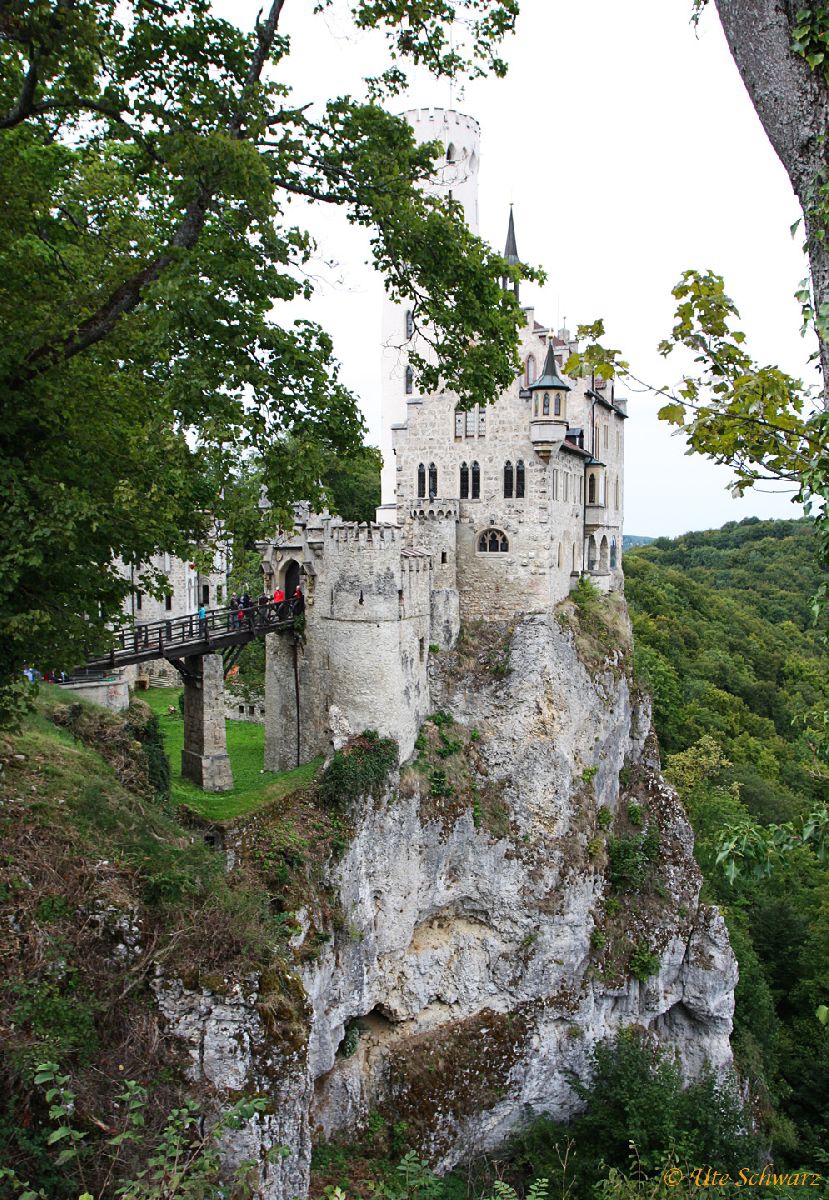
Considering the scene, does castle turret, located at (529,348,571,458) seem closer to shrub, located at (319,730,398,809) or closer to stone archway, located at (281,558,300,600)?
stone archway, located at (281,558,300,600)

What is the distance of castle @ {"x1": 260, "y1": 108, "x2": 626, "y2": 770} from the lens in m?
23.7

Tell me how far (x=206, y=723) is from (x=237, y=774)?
3442 millimetres

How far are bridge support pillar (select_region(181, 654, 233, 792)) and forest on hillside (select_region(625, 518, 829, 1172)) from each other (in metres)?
12.4

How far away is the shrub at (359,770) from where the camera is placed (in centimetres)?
2181

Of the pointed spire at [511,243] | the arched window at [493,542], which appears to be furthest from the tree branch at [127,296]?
the pointed spire at [511,243]

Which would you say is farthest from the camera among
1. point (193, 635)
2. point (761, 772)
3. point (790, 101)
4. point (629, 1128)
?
point (761, 772)

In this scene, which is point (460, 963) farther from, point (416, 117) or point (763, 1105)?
point (416, 117)

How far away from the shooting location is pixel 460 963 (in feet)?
84.8

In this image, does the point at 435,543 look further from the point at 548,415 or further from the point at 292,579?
the point at 548,415

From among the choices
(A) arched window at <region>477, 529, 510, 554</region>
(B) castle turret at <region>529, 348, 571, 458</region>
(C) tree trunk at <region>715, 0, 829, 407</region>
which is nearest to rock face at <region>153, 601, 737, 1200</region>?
(A) arched window at <region>477, 529, 510, 554</region>

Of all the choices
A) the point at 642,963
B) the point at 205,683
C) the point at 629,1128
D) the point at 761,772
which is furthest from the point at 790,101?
the point at 761,772

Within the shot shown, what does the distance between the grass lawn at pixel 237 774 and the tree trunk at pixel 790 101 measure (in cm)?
1746

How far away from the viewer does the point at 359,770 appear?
878 inches

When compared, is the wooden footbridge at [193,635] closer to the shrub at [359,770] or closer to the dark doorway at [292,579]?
the dark doorway at [292,579]
